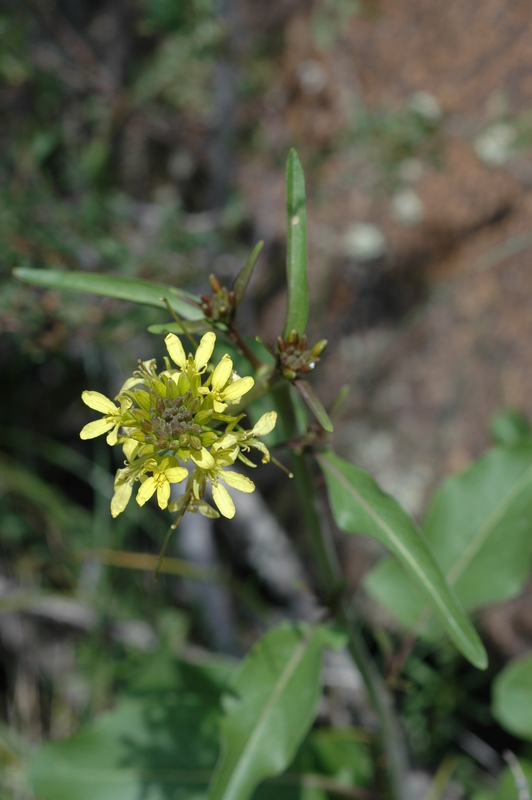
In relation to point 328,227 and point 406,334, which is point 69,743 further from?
point 328,227

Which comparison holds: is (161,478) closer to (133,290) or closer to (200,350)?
(200,350)

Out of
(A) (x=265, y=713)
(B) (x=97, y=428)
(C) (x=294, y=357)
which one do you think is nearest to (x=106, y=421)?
(B) (x=97, y=428)

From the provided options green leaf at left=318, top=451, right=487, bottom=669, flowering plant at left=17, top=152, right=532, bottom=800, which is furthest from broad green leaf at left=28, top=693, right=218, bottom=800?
green leaf at left=318, top=451, right=487, bottom=669

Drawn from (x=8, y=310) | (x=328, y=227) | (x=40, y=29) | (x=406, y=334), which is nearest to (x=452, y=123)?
(x=328, y=227)

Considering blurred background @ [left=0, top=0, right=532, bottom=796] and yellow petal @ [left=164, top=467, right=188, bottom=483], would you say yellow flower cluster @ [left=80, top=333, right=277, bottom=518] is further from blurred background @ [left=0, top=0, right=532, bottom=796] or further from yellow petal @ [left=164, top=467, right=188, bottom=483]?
blurred background @ [left=0, top=0, right=532, bottom=796]

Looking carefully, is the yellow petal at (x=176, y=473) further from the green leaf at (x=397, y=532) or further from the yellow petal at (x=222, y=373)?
the green leaf at (x=397, y=532)

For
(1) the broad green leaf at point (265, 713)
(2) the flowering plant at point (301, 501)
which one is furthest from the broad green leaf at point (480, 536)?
(1) the broad green leaf at point (265, 713)
